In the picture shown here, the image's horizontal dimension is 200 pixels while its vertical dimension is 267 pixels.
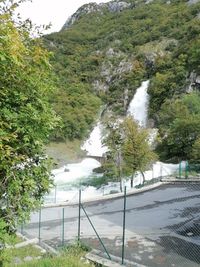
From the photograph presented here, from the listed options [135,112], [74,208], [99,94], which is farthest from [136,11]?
[74,208]

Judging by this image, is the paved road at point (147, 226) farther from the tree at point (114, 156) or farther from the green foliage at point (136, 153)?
the tree at point (114, 156)

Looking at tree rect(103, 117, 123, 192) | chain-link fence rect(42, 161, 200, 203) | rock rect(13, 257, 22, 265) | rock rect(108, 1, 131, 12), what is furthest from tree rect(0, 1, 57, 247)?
rock rect(108, 1, 131, 12)

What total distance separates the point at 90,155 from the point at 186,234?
1932 inches

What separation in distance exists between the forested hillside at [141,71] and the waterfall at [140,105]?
4.44 ft

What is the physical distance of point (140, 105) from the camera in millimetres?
71375

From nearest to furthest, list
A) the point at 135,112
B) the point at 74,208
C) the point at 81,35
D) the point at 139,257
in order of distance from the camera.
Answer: the point at 139,257 < the point at 74,208 < the point at 135,112 < the point at 81,35

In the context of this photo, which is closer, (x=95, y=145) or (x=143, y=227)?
(x=143, y=227)

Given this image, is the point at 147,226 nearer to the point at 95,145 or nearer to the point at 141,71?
the point at 95,145

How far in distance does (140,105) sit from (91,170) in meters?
23.5

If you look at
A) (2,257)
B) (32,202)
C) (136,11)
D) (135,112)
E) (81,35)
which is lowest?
(2,257)

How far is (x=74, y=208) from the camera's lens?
928 inches

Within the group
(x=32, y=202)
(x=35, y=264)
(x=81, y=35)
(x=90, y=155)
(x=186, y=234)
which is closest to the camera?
(x=32, y=202)

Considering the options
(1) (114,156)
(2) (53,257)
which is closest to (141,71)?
(1) (114,156)

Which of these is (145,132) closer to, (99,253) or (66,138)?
(99,253)
